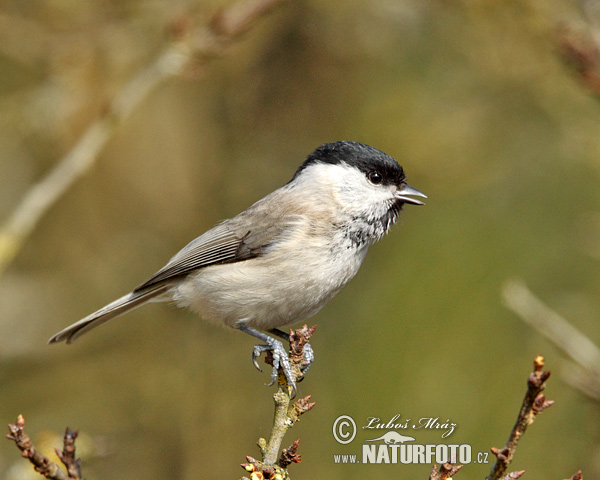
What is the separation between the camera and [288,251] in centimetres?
272

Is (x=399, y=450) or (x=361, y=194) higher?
(x=361, y=194)

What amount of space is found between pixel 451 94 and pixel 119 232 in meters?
2.54

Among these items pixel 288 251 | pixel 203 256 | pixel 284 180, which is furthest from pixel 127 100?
pixel 284 180

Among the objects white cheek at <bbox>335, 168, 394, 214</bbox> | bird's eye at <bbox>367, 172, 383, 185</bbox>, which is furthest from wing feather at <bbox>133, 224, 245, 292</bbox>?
bird's eye at <bbox>367, 172, 383, 185</bbox>

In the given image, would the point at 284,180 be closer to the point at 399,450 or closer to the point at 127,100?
the point at 127,100

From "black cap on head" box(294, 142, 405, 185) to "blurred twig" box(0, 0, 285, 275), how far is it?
0.70m

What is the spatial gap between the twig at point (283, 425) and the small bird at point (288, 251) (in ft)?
1.53

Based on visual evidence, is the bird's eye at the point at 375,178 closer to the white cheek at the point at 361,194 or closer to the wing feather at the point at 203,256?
the white cheek at the point at 361,194

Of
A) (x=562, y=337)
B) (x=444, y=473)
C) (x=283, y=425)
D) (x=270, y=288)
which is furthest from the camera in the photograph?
(x=270, y=288)

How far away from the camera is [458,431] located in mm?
3439

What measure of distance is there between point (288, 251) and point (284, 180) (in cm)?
191

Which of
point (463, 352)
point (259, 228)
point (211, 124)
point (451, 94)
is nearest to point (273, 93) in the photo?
point (211, 124)

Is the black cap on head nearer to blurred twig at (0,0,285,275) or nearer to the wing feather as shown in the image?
the wing feather

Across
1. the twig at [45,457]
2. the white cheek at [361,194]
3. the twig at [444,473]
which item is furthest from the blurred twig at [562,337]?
the twig at [45,457]
